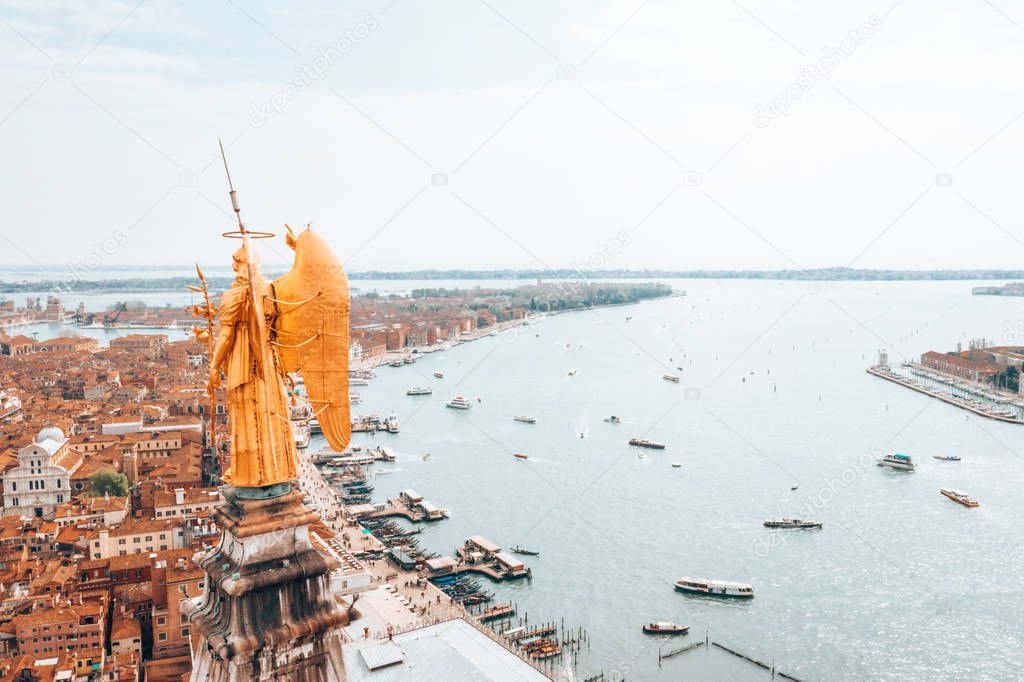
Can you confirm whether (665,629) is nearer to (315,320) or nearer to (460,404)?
(315,320)

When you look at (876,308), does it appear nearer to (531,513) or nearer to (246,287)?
(531,513)

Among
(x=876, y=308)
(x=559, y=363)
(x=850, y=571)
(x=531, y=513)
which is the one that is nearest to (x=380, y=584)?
(x=531, y=513)

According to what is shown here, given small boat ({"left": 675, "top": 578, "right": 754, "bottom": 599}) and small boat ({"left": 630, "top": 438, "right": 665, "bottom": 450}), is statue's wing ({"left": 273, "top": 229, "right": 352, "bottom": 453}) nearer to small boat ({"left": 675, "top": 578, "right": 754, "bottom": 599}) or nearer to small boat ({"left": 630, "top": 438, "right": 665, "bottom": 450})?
small boat ({"left": 675, "top": 578, "right": 754, "bottom": 599})

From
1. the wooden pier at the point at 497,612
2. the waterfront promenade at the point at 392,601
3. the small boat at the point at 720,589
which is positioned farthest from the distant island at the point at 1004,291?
the wooden pier at the point at 497,612

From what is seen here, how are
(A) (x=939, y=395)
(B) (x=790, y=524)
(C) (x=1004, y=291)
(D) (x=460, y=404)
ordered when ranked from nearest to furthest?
(B) (x=790, y=524) → (D) (x=460, y=404) → (A) (x=939, y=395) → (C) (x=1004, y=291)

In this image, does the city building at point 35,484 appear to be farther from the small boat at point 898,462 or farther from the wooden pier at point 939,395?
the wooden pier at point 939,395

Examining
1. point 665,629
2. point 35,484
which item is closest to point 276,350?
point 665,629

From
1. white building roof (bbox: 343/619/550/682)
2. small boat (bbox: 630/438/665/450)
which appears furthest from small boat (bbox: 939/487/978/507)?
white building roof (bbox: 343/619/550/682)
